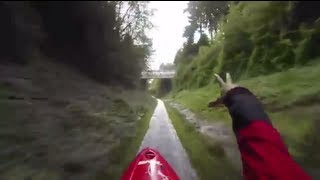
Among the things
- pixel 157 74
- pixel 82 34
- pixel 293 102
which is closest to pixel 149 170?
pixel 157 74

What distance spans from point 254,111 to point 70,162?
1.00 meters

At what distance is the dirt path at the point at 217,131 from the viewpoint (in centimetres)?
153

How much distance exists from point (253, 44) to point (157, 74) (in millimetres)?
343

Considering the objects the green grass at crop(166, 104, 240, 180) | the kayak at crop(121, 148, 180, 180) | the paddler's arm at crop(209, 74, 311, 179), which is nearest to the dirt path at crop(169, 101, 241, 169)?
the green grass at crop(166, 104, 240, 180)

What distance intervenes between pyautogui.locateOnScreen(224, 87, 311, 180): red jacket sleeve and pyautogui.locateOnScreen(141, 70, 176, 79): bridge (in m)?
0.64

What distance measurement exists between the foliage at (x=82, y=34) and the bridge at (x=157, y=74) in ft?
0.10

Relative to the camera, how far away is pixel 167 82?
4.80 ft

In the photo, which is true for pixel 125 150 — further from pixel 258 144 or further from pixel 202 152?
pixel 258 144

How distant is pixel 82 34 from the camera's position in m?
1.26

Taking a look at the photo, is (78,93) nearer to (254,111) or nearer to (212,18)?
(212,18)

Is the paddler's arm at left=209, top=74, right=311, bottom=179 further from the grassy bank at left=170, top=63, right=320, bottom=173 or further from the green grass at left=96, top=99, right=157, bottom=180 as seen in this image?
the green grass at left=96, top=99, right=157, bottom=180

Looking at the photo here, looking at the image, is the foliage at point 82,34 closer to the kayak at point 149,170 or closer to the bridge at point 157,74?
the bridge at point 157,74

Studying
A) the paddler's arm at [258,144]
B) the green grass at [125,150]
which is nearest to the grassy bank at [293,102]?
the green grass at [125,150]

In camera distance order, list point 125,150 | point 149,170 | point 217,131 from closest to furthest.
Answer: point 149,170 < point 217,131 < point 125,150
